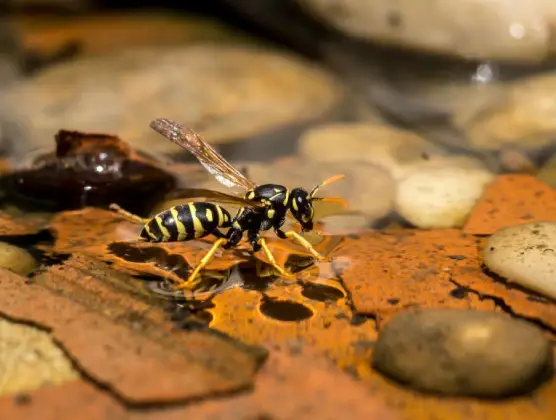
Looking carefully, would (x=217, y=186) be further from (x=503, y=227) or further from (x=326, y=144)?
(x=503, y=227)

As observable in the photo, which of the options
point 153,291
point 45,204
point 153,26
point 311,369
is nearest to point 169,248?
point 153,291

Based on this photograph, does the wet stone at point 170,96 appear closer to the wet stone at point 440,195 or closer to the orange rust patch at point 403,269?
the wet stone at point 440,195

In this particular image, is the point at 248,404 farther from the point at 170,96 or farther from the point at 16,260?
the point at 170,96

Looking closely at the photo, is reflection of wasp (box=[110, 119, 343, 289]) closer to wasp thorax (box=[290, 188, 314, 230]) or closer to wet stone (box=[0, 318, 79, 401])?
wasp thorax (box=[290, 188, 314, 230])

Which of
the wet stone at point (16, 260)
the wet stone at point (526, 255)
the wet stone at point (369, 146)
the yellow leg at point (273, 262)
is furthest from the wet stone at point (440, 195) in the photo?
the wet stone at point (16, 260)

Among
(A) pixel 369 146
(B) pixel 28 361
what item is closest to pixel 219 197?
(B) pixel 28 361

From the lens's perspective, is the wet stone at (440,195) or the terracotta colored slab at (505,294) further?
the wet stone at (440,195)
